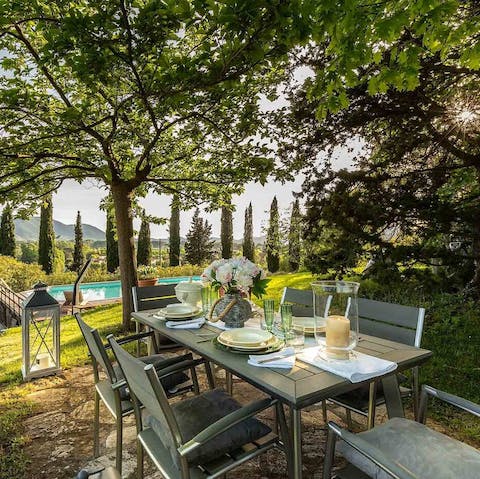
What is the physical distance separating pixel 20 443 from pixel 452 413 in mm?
3360

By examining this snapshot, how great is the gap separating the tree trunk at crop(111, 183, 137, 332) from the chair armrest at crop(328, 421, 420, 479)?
15.4 ft

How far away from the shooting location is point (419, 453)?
53.6 inches

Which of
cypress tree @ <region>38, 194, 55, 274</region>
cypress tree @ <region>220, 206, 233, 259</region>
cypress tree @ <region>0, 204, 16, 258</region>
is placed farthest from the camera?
cypress tree @ <region>220, 206, 233, 259</region>

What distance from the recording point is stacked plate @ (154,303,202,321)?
2518 mm

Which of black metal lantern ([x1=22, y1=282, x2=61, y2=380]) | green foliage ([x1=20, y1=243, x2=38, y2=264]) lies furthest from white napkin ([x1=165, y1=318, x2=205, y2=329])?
green foliage ([x1=20, y1=243, x2=38, y2=264])

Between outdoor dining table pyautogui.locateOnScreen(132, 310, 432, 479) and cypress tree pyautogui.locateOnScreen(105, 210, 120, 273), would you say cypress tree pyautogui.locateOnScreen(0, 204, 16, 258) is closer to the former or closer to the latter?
cypress tree pyautogui.locateOnScreen(105, 210, 120, 273)

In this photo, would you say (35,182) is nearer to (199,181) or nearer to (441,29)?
(199,181)

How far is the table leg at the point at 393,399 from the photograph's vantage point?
182 cm

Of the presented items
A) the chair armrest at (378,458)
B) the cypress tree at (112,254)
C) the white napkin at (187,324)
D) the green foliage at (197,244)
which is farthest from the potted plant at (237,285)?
the green foliage at (197,244)

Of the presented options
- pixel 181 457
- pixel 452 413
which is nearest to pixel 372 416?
pixel 181 457

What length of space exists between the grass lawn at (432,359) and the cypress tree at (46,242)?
10358 mm

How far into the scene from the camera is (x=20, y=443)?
2.47m

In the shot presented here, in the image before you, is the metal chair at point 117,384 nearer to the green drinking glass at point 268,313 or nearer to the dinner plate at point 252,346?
the dinner plate at point 252,346

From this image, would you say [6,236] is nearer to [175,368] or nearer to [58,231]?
[175,368]
